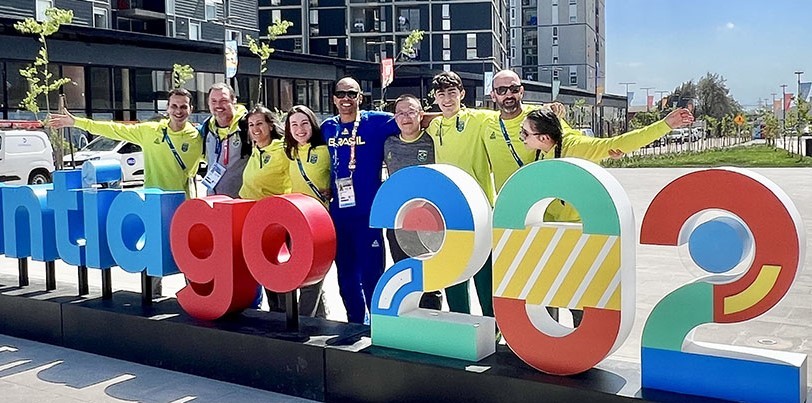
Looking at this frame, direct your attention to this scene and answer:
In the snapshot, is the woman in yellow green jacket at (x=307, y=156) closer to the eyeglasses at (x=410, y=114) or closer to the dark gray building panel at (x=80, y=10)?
the eyeglasses at (x=410, y=114)

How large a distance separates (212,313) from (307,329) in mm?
693

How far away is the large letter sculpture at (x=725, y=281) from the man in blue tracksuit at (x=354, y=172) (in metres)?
2.10

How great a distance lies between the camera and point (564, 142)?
16.1ft

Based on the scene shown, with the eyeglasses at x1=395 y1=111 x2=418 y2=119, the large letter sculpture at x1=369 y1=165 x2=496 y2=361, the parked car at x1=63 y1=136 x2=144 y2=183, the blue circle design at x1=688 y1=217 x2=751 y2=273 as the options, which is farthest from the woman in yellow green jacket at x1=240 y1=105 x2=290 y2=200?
the parked car at x1=63 y1=136 x2=144 y2=183

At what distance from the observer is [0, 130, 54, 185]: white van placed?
67.2 ft

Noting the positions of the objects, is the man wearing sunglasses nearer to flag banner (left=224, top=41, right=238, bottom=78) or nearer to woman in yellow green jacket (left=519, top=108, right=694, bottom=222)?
woman in yellow green jacket (left=519, top=108, right=694, bottom=222)

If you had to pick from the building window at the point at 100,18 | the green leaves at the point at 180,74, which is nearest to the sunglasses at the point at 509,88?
the green leaves at the point at 180,74

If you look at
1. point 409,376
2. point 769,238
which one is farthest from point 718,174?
point 409,376

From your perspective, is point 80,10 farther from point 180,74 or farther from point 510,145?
point 510,145

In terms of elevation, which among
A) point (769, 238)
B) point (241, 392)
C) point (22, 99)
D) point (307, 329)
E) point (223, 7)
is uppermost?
point (223, 7)

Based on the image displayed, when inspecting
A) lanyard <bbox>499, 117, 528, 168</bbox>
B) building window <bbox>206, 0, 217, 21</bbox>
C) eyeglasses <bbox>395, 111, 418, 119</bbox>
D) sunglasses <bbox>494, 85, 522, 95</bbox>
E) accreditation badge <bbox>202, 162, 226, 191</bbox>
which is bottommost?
accreditation badge <bbox>202, 162, 226, 191</bbox>

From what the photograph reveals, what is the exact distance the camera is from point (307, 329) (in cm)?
531

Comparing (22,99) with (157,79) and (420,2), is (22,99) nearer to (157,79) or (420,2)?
(157,79)

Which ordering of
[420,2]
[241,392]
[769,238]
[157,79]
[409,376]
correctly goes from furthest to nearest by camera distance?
[420,2] < [157,79] < [241,392] < [409,376] < [769,238]
